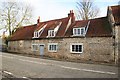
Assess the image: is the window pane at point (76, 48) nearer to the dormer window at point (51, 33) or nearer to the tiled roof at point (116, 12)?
the dormer window at point (51, 33)

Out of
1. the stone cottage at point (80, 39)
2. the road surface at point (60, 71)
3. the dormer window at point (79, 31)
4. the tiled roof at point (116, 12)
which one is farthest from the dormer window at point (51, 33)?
the road surface at point (60, 71)

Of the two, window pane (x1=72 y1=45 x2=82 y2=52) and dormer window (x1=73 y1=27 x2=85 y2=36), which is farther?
dormer window (x1=73 y1=27 x2=85 y2=36)

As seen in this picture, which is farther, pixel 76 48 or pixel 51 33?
pixel 51 33

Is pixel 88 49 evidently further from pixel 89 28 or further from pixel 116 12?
pixel 116 12

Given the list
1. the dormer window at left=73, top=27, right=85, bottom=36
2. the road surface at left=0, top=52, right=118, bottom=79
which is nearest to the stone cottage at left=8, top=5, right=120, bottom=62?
the dormer window at left=73, top=27, right=85, bottom=36

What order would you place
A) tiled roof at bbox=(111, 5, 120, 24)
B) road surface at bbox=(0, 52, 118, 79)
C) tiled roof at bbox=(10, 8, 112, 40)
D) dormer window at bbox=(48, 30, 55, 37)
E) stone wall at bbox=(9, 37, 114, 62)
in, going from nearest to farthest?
road surface at bbox=(0, 52, 118, 79) → tiled roof at bbox=(111, 5, 120, 24) → stone wall at bbox=(9, 37, 114, 62) → tiled roof at bbox=(10, 8, 112, 40) → dormer window at bbox=(48, 30, 55, 37)

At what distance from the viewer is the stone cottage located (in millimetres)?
25223

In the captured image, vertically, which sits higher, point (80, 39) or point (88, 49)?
point (80, 39)

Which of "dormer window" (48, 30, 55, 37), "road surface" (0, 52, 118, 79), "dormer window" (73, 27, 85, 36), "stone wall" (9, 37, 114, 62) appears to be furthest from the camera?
"dormer window" (48, 30, 55, 37)

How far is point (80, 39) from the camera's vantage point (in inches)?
1133

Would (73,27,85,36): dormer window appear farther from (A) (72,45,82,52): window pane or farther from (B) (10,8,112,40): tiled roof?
(A) (72,45,82,52): window pane

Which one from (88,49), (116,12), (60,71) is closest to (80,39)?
(88,49)

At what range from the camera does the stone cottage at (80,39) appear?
2522 cm

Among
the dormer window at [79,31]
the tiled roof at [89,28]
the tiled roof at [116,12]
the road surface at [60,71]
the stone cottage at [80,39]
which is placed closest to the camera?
the road surface at [60,71]
